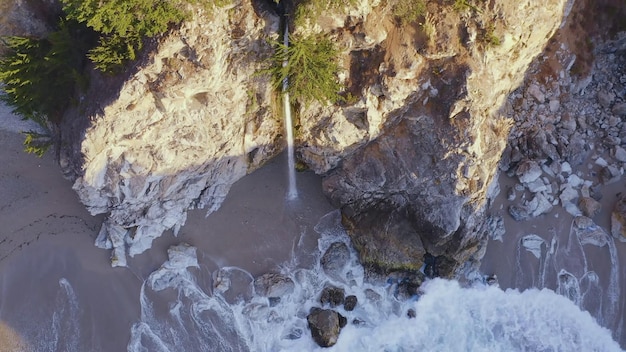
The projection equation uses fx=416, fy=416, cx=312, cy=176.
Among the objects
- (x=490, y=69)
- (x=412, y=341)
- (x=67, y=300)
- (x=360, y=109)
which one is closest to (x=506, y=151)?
(x=490, y=69)

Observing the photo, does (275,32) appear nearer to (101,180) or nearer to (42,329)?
(101,180)

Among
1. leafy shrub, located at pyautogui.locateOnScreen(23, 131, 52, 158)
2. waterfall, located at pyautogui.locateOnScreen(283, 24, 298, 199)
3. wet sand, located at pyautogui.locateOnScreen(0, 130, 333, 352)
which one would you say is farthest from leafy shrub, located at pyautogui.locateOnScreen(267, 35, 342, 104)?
leafy shrub, located at pyautogui.locateOnScreen(23, 131, 52, 158)

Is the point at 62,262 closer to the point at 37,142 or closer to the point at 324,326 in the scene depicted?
the point at 37,142

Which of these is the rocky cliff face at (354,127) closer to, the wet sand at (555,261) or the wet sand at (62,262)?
Result: the wet sand at (62,262)

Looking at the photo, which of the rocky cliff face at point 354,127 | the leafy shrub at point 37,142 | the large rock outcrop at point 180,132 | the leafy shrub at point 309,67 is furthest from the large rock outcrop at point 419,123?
the leafy shrub at point 37,142

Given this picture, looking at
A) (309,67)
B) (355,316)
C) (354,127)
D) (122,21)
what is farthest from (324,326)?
(122,21)

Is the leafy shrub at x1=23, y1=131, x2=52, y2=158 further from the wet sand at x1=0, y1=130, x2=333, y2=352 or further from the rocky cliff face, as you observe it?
the rocky cliff face
